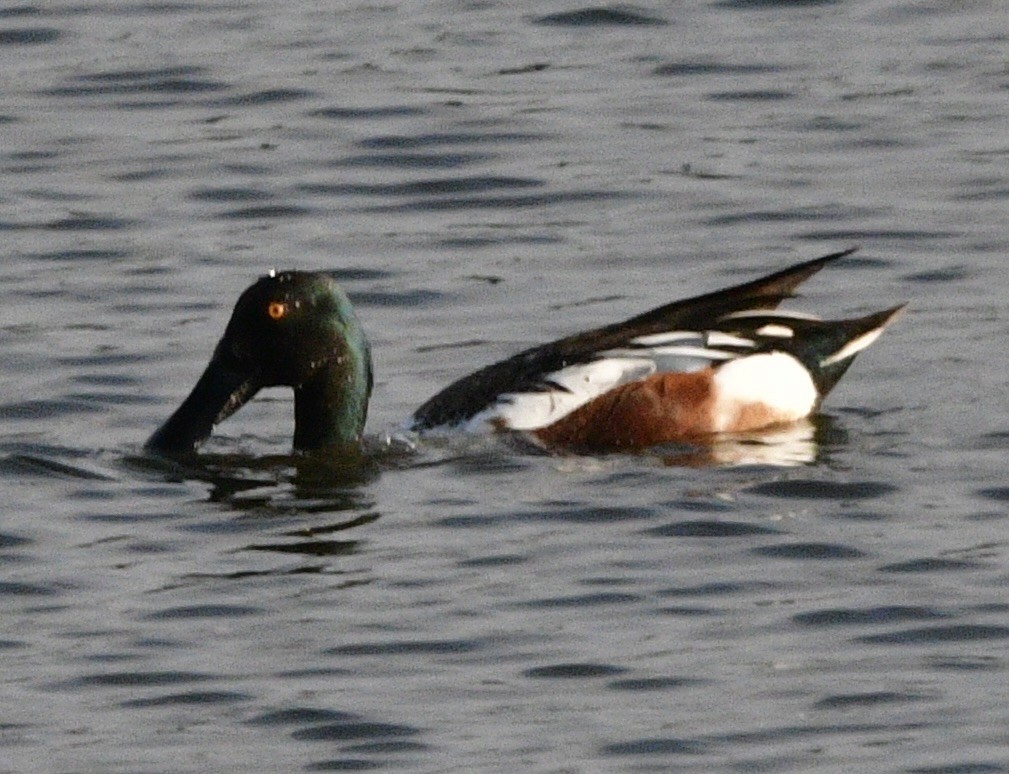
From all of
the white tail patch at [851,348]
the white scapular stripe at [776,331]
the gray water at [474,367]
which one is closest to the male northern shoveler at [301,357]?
the gray water at [474,367]

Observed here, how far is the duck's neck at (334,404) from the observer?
1055 centimetres

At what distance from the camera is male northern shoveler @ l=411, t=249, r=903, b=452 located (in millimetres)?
10344

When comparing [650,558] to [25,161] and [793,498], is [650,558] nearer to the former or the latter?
[793,498]

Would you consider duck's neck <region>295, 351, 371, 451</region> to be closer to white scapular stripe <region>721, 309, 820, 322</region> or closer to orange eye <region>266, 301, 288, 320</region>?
orange eye <region>266, 301, 288, 320</region>

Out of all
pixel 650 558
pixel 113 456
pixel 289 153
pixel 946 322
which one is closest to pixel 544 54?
pixel 289 153

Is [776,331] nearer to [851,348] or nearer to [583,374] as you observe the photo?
[851,348]

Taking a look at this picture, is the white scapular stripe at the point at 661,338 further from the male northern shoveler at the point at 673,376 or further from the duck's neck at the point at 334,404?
the duck's neck at the point at 334,404

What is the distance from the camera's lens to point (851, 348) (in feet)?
34.8

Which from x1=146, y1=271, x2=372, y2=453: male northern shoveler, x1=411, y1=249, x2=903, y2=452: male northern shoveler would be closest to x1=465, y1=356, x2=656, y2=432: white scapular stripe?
x1=411, y1=249, x2=903, y2=452: male northern shoveler

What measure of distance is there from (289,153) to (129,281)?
200 cm

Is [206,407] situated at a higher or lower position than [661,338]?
lower

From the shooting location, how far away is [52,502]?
977 cm

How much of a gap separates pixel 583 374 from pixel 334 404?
86 cm

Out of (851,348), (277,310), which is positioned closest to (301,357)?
(277,310)
